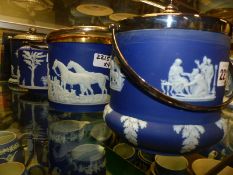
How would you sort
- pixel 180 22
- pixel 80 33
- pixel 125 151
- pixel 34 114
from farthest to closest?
pixel 34 114, pixel 125 151, pixel 80 33, pixel 180 22

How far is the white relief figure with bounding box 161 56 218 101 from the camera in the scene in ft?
0.92


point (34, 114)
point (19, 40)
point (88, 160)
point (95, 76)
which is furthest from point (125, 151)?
point (19, 40)

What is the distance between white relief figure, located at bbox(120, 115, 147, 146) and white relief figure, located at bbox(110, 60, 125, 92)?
0.14ft

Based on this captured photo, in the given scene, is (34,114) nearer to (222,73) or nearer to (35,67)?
(35,67)

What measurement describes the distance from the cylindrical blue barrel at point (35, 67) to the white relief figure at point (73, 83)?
21cm

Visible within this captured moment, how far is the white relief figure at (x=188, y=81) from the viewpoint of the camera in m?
0.28

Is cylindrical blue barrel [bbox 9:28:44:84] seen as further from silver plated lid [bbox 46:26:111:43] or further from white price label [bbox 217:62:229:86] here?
white price label [bbox 217:62:229:86]

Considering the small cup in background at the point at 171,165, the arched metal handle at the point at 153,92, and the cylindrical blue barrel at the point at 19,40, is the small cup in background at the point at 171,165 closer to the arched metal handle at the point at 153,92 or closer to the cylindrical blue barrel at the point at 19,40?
the arched metal handle at the point at 153,92

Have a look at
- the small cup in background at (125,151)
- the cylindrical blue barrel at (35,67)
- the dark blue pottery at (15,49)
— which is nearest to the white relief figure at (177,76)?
the small cup in background at (125,151)

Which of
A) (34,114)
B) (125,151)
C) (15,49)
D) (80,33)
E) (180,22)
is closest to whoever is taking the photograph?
(180,22)

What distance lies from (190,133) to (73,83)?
26cm

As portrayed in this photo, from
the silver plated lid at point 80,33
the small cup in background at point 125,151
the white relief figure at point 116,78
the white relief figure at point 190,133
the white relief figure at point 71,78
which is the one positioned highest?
the silver plated lid at point 80,33

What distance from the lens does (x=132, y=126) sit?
307 mm

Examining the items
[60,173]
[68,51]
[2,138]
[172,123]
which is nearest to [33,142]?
[2,138]
